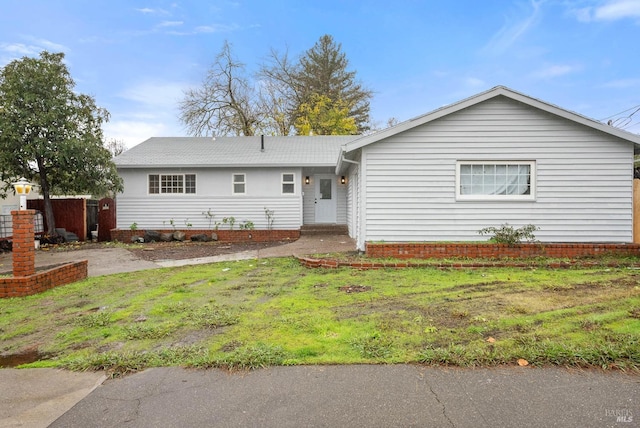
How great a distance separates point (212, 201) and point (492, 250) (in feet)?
34.8

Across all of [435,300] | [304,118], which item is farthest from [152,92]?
[435,300]

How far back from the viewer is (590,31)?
15.8m

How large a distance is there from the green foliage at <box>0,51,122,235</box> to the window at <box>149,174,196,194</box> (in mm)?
1278

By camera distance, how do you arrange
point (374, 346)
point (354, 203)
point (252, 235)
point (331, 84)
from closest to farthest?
1. point (374, 346)
2. point (354, 203)
3. point (252, 235)
4. point (331, 84)

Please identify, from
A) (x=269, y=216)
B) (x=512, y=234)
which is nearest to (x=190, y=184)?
(x=269, y=216)

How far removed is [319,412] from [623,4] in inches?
712

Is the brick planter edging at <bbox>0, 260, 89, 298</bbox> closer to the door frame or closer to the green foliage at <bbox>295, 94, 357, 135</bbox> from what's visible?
the door frame

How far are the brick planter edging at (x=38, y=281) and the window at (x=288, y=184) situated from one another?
28.8 feet

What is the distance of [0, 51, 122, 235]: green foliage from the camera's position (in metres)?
12.7

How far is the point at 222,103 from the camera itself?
90.5 feet

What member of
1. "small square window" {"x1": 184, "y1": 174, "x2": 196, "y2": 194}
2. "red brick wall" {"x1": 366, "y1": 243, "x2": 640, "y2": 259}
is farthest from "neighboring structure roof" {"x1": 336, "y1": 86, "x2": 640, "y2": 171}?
"small square window" {"x1": 184, "y1": 174, "x2": 196, "y2": 194}

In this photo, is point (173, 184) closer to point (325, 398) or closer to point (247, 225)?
point (247, 225)

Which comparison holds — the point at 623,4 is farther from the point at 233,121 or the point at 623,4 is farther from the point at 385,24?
the point at 233,121

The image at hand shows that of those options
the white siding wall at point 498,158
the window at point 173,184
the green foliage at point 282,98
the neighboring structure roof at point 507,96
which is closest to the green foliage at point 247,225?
the window at point 173,184
